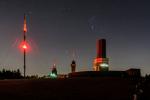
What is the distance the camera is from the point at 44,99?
1770 cm

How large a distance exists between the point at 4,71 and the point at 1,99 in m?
144

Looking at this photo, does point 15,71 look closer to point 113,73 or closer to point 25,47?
point 113,73

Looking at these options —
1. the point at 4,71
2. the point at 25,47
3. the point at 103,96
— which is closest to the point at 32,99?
the point at 103,96

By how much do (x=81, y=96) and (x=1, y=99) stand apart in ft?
16.4

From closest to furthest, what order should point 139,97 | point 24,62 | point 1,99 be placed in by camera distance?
point 139,97
point 1,99
point 24,62

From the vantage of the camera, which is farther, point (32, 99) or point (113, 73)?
point (113, 73)

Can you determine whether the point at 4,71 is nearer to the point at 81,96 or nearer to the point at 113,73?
the point at 113,73

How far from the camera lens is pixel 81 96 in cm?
1923

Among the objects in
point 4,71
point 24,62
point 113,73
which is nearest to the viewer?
point 24,62

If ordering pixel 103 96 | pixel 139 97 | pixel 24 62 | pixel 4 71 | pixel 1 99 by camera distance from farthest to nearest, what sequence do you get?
1. pixel 4 71
2. pixel 24 62
3. pixel 103 96
4. pixel 1 99
5. pixel 139 97

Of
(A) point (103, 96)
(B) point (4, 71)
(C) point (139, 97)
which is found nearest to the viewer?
(C) point (139, 97)

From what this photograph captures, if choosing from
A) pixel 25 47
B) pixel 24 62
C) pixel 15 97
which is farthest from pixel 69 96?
pixel 25 47

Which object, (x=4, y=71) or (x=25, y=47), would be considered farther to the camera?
(x=4, y=71)

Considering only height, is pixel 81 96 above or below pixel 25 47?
below
